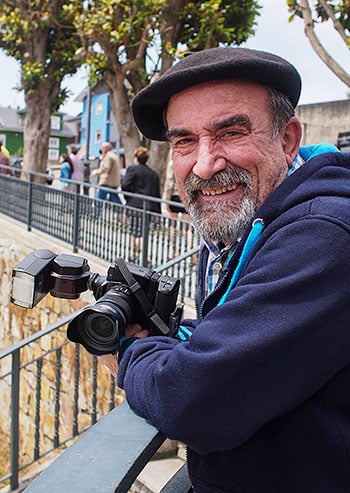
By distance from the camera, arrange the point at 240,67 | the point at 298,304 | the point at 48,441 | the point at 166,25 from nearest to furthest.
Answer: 1. the point at 298,304
2. the point at 240,67
3. the point at 48,441
4. the point at 166,25

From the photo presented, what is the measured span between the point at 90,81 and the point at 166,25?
1.86m

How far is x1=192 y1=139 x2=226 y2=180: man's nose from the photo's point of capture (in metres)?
1.51

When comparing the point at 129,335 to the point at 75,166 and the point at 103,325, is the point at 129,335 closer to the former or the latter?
the point at 103,325

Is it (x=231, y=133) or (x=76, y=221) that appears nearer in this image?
(x=231, y=133)

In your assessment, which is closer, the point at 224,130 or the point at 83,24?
the point at 224,130

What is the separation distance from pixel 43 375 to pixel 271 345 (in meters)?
6.66

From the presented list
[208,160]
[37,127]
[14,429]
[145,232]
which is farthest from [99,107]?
[208,160]

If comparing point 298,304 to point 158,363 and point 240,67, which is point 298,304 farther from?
point 240,67

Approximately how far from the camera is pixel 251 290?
1158 millimetres

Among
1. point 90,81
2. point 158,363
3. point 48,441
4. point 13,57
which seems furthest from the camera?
point 13,57

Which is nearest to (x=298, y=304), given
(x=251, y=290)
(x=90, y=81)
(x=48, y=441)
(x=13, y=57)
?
(x=251, y=290)

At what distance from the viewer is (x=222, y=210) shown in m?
1.55

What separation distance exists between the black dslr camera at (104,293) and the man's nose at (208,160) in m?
0.31

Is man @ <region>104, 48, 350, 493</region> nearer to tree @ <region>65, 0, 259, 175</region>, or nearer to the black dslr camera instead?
the black dslr camera
